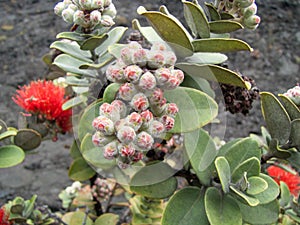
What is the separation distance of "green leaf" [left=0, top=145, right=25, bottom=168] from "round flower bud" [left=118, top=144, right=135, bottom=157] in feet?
0.94

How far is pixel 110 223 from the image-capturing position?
0.86 metres

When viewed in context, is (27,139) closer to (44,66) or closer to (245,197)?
(245,197)

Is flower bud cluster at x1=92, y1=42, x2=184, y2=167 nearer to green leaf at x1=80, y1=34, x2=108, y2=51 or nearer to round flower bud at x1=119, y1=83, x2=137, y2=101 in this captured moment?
round flower bud at x1=119, y1=83, x2=137, y2=101

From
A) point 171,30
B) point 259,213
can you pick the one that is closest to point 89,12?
point 171,30

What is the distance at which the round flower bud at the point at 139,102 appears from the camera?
47 centimetres

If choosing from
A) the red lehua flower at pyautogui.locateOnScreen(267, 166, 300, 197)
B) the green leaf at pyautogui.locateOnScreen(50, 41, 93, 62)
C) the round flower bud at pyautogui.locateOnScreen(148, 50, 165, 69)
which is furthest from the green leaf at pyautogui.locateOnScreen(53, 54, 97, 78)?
the red lehua flower at pyautogui.locateOnScreen(267, 166, 300, 197)

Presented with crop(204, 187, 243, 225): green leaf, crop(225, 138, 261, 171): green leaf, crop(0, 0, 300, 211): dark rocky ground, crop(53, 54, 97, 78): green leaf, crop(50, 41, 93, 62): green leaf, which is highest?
crop(50, 41, 93, 62): green leaf

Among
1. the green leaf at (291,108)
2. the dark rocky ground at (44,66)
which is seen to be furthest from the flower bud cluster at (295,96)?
the dark rocky ground at (44,66)

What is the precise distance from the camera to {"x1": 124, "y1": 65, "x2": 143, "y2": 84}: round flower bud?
18.5 inches

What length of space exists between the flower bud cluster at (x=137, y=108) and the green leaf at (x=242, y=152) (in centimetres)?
19

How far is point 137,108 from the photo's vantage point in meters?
0.47

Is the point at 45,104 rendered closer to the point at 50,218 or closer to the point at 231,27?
the point at 50,218

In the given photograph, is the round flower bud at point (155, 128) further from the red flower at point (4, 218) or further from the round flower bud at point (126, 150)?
the red flower at point (4, 218)

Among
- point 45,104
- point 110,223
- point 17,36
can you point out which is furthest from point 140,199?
point 17,36
